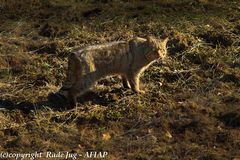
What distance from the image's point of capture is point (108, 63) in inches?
288

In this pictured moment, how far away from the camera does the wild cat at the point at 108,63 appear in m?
7.11

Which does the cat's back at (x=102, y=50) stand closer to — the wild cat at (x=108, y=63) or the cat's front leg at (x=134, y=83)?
the wild cat at (x=108, y=63)

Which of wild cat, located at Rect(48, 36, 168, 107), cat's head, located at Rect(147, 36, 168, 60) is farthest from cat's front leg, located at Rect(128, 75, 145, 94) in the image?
cat's head, located at Rect(147, 36, 168, 60)

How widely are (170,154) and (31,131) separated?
1614 millimetres

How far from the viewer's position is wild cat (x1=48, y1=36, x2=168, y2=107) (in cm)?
711

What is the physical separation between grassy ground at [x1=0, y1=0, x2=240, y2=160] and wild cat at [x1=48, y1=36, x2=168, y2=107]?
0.70ft

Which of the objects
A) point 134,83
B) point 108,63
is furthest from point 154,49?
point 108,63

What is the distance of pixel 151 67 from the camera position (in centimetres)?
827

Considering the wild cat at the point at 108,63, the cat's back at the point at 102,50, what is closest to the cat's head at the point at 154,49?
the wild cat at the point at 108,63

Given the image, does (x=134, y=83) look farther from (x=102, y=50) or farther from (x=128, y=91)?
(x=102, y=50)

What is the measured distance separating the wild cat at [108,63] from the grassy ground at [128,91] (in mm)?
212

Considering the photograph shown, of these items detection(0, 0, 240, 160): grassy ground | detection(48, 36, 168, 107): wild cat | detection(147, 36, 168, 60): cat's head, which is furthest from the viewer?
detection(147, 36, 168, 60): cat's head

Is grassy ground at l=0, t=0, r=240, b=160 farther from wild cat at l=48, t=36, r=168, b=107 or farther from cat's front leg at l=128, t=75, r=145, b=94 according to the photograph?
wild cat at l=48, t=36, r=168, b=107

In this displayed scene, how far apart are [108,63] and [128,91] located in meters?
0.57
